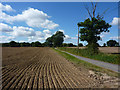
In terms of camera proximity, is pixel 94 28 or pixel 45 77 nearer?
pixel 45 77

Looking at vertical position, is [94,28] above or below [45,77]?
above

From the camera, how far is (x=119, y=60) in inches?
360

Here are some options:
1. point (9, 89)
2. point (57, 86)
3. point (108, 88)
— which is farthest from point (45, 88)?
point (108, 88)

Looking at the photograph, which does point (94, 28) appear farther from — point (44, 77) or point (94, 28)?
point (44, 77)

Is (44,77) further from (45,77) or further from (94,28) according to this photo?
(94,28)

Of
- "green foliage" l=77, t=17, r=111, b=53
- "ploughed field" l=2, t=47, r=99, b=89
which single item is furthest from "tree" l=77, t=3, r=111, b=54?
"ploughed field" l=2, t=47, r=99, b=89

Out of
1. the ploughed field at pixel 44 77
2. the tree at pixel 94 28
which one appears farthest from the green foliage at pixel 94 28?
the ploughed field at pixel 44 77

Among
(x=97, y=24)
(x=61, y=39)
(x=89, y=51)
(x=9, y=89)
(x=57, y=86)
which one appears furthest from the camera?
(x=61, y=39)

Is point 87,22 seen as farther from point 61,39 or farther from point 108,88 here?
point 61,39

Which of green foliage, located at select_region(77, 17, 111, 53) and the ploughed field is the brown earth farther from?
green foliage, located at select_region(77, 17, 111, 53)

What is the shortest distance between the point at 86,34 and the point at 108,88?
15.8 m

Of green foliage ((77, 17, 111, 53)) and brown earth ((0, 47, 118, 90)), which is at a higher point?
green foliage ((77, 17, 111, 53))

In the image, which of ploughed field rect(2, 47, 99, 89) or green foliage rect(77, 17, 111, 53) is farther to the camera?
green foliage rect(77, 17, 111, 53)

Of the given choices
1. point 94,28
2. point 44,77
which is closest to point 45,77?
point 44,77
